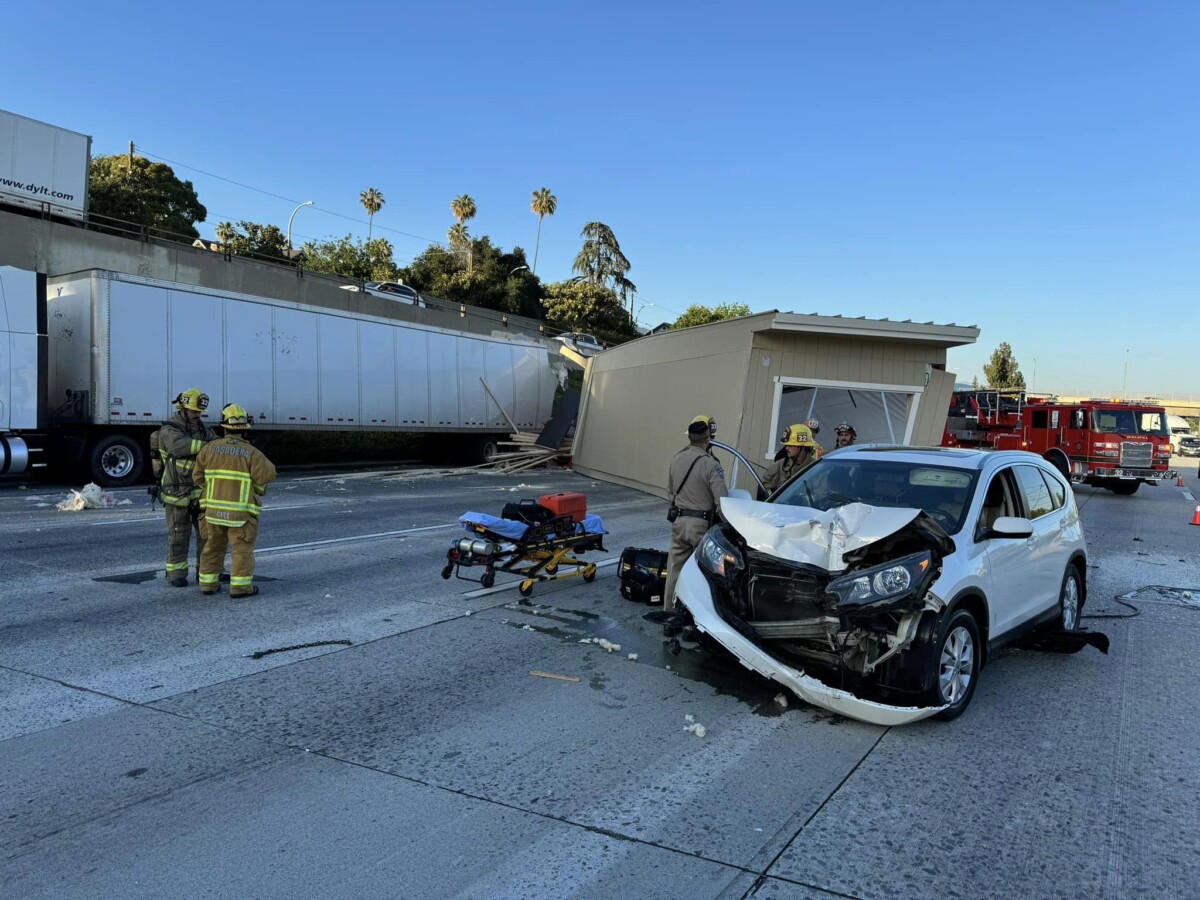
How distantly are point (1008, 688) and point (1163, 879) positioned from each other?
2325mm

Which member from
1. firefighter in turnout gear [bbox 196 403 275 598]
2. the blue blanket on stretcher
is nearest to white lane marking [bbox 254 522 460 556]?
firefighter in turnout gear [bbox 196 403 275 598]

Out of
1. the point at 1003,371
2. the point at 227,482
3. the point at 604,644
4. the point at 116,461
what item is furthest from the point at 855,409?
the point at 1003,371

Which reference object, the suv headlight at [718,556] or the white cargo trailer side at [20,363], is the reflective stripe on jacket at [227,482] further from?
the white cargo trailer side at [20,363]

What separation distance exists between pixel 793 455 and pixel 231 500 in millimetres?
5220

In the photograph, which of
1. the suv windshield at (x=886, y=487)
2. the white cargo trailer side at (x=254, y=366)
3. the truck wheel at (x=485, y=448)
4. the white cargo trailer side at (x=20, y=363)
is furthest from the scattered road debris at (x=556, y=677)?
the truck wheel at (x=485, y=448)

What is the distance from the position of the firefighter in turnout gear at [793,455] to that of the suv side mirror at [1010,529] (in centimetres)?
279

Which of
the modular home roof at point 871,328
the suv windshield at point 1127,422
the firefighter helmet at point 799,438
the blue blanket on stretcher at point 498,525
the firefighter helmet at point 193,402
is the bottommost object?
the blue blanket on stretcher at point 498,525

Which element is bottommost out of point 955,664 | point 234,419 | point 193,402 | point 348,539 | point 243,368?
point 348,539

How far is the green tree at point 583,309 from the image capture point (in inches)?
2233

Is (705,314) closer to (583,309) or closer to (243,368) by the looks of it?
(583,309)

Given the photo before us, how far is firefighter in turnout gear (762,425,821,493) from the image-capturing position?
799 cm

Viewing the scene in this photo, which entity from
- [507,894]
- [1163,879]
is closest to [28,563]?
[507,894]

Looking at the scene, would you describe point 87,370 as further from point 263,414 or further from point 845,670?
point 845,670

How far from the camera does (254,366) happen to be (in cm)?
1928
